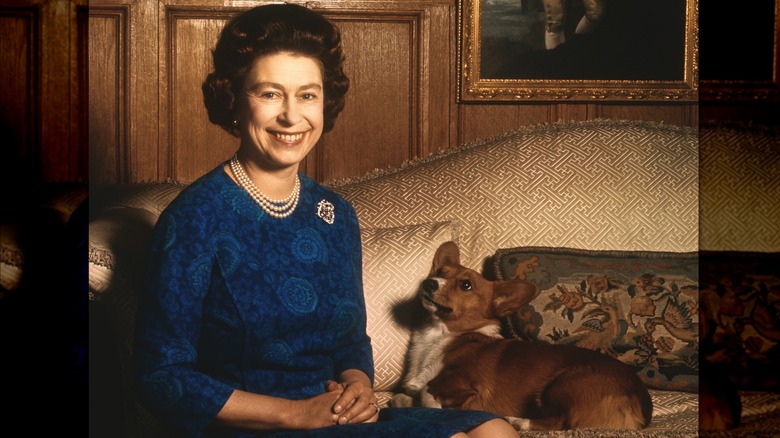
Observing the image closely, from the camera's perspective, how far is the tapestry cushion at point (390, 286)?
1752mm

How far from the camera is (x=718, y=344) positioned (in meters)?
1.98

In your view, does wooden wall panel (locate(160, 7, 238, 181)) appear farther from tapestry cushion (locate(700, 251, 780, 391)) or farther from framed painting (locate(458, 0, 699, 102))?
tapestry cushion (locate(700, 251, 780, 391))

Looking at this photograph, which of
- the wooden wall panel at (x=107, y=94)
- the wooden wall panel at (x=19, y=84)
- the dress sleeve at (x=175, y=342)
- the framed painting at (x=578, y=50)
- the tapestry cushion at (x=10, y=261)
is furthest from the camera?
the wooden wall panel at (x=19, y=84)

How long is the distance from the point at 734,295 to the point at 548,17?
773mm

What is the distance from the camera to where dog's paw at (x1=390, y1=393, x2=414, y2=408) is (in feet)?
5.64

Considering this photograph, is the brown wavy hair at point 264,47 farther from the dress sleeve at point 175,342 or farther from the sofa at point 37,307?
the sofa at point 37,307

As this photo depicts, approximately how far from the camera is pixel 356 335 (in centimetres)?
163

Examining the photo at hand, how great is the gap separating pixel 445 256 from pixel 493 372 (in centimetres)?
26

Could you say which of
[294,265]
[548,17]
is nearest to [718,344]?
[548,17]

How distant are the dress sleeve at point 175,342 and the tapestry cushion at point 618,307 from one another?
684mm

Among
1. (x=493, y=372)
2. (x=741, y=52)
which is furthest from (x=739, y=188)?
(x=493, y=372)

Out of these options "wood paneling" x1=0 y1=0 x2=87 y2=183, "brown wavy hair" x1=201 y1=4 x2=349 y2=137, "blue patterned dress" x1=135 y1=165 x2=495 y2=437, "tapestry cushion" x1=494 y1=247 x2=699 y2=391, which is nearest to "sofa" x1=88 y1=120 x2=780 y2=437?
"tapestry cushion" x1=494 y1=247 x2=699 y2=391

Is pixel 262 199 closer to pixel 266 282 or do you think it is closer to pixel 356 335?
pixel 266 282

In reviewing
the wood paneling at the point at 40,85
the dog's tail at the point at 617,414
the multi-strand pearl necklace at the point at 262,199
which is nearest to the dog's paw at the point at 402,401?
the dog's tail at the point at 617,414
